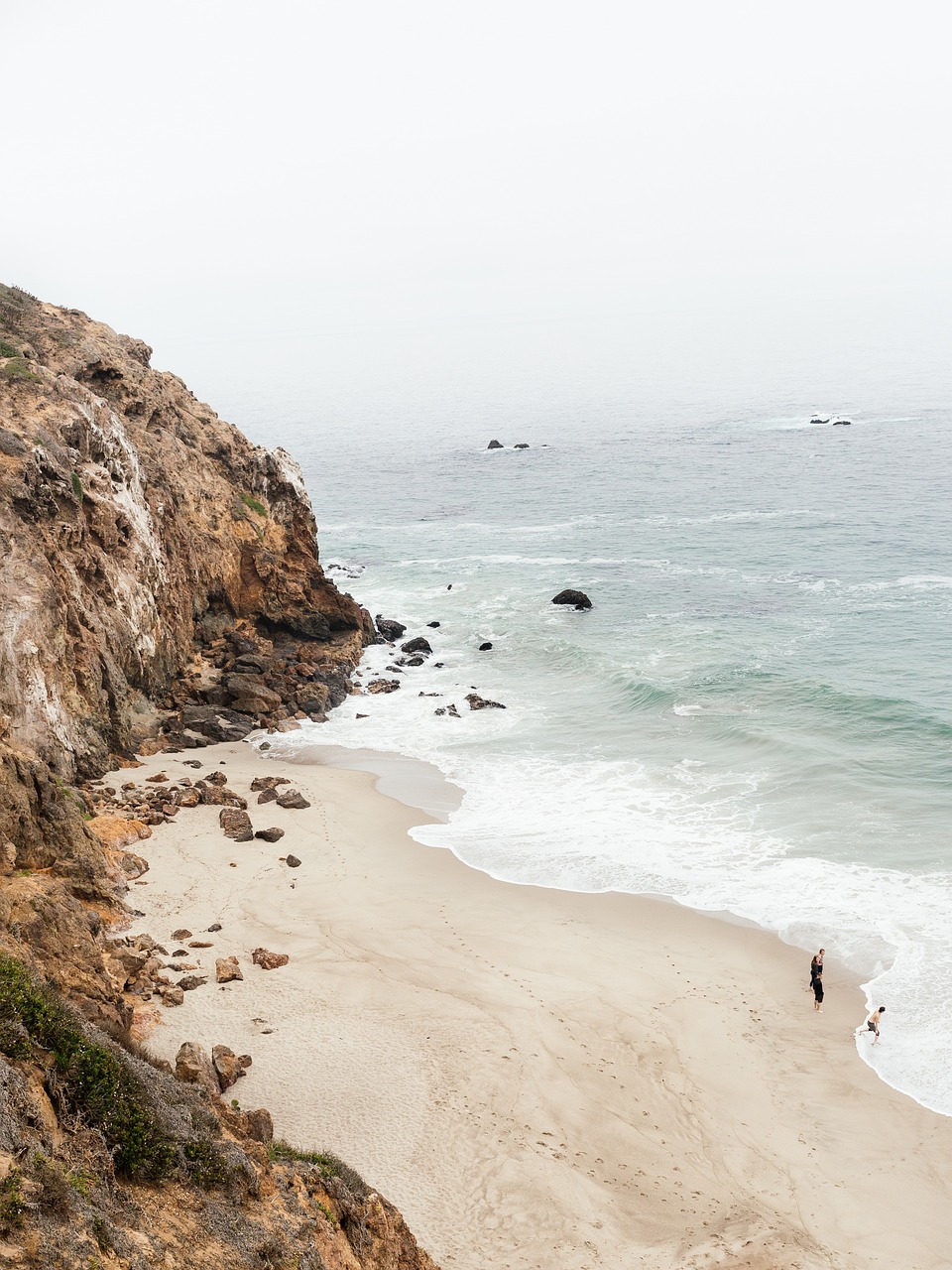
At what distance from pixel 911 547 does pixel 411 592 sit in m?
27.1

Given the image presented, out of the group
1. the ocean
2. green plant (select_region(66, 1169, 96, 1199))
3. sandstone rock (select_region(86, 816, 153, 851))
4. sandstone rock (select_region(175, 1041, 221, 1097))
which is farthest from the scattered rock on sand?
green plant (select_region(66, 1169, 96, 1199))

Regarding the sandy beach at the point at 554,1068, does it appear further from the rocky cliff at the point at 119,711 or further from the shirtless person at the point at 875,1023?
the rocky cliff at the point at 119,711

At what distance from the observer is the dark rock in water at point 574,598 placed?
45844 millimetres

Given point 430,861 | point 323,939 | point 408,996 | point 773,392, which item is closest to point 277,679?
point 430,861

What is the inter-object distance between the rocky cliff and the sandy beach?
2.55m

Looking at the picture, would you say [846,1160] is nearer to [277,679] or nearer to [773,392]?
[277,679]

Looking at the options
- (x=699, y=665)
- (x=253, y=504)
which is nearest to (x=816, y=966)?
(x=699, y=665)

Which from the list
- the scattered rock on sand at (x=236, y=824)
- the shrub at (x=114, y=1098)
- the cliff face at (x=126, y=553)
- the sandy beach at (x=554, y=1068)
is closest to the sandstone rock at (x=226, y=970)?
Result: the sandy beach at (x=554, y=1068)

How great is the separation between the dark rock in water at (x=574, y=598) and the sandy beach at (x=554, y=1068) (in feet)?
81.9

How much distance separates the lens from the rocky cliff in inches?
308

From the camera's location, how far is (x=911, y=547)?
168 ft

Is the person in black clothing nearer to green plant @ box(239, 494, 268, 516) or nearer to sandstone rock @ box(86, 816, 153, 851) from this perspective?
sandstone rock @ box(86, 816, 153, 851)

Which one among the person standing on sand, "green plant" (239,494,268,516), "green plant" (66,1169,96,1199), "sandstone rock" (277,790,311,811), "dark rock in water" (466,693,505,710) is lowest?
the person standing on sand

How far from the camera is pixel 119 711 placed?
27.4 m
